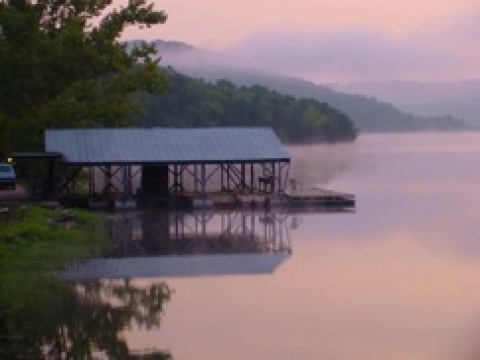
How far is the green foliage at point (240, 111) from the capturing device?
111000 millimetres

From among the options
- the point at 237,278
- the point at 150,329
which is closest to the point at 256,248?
the point at 237,278

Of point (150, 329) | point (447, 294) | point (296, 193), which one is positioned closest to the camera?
point (150, 329)

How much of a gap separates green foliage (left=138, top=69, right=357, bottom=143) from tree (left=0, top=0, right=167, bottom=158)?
4586 centimetres

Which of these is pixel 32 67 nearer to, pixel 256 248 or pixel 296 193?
pixel 296 193

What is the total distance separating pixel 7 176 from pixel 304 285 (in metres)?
22.6

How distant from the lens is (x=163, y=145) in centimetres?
4547

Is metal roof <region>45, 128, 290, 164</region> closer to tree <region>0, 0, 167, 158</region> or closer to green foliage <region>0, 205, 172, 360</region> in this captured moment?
tree <region>0, 0, 167, 158</region>

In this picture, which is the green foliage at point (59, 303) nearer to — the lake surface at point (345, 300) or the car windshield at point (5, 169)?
the lake surface at point (345, 300)

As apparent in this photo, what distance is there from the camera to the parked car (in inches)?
1715

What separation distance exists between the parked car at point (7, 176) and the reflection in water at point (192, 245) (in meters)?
6.21

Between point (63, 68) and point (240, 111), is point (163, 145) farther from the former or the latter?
point (240, 111)

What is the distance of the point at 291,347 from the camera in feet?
57.3

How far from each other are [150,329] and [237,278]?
590 centimetres

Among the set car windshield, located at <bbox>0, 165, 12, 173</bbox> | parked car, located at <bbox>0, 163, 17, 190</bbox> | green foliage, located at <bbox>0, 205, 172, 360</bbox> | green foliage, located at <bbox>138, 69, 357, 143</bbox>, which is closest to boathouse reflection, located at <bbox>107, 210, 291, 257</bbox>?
green foliage, located at <bbox>0, 205, 172, 360</bbox>
